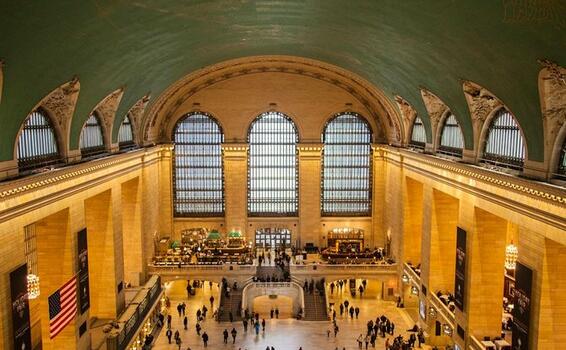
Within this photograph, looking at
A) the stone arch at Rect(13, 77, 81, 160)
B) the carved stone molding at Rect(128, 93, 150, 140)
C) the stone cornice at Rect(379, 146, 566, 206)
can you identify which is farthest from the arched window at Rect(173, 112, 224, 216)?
the stone arch at Rect(13, 77, 81, 160)

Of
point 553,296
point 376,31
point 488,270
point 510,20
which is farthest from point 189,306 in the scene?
point 510,20

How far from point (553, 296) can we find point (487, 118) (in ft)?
26.7

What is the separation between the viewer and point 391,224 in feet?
132

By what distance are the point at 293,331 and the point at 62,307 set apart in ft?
47.8

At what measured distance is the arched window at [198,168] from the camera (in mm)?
43031

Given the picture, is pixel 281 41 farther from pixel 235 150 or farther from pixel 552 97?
pixel 552 97

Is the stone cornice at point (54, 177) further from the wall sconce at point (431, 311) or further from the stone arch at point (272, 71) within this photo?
the wall sconce at point (431, 311)

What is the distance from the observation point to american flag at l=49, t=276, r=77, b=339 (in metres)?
20.4

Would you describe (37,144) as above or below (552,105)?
below

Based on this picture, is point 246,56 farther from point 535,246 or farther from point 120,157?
point 535,246

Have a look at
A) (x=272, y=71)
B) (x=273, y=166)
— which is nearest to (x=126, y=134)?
(x=272, y=71)

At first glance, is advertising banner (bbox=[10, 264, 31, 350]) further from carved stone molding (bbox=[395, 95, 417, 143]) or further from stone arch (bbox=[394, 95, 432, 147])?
carved stone molding (bbox=[395, 95, 417, 143])

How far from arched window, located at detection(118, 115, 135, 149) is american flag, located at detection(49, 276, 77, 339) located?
39.2ft

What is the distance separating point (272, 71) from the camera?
1626 inches
